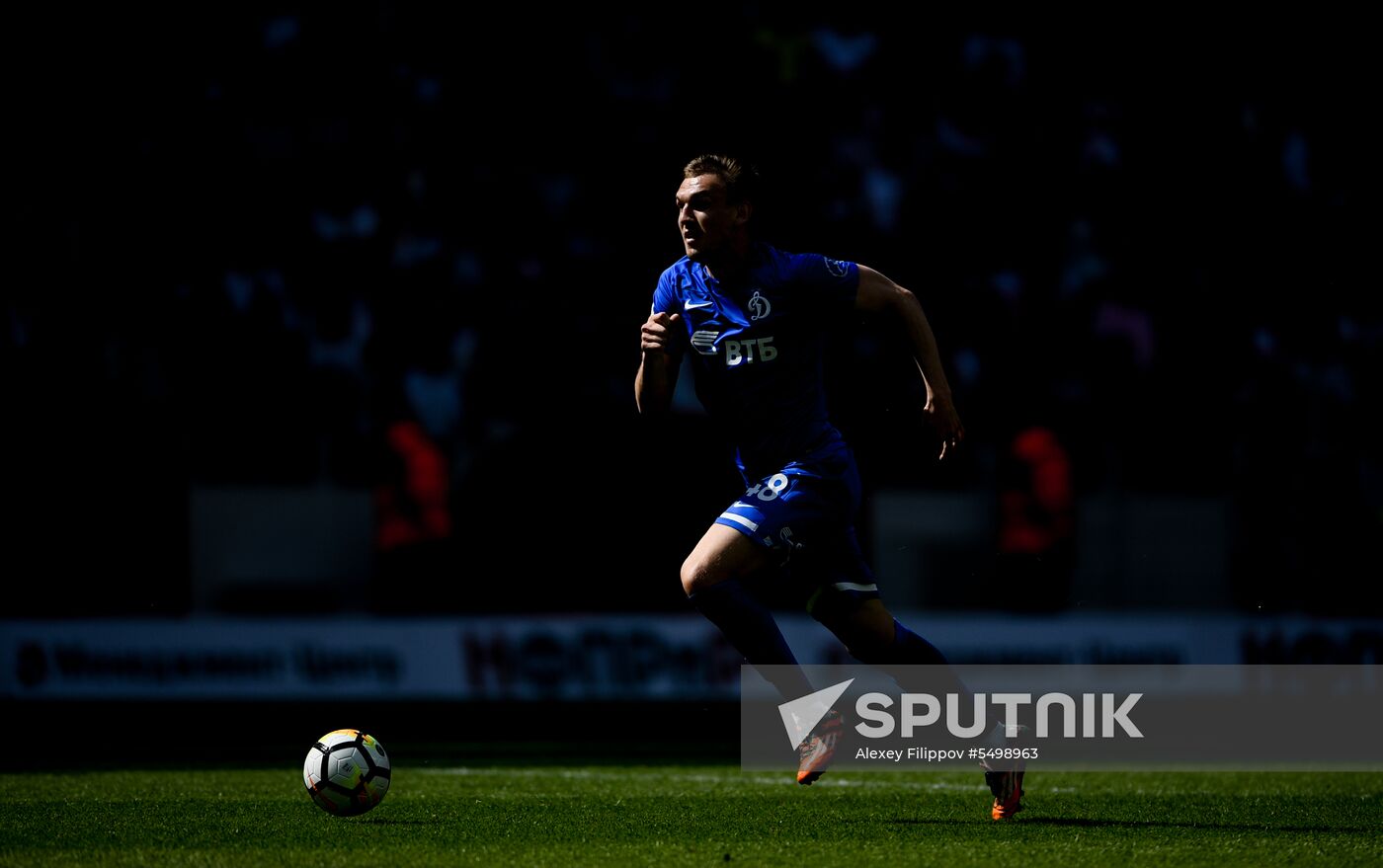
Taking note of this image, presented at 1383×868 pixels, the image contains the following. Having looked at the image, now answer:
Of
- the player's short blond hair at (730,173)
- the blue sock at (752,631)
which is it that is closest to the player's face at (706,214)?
the player's short blond hair at (730,173)

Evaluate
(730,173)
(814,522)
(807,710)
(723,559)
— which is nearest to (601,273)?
(730,173)

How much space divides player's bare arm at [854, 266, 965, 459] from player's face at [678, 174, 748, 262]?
46 centimetres

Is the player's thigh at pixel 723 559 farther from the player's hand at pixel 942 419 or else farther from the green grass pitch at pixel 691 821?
the green grass pitch at pixel 691 821

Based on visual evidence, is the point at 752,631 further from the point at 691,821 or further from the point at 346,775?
the point at 346,775

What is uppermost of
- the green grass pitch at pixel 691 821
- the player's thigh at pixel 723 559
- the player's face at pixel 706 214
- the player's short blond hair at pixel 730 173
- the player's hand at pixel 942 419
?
the player's short blond hair at pixel 730 173

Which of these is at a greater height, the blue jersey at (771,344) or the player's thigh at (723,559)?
the blue jersey at (771,344)

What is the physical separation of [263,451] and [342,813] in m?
7.69

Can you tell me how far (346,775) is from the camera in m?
5.31

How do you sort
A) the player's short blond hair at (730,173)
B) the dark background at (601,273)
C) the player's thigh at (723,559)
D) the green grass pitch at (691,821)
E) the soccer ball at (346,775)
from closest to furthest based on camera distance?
the green grass pitch at (691,821) < the player's thigh at (723,559) < the soccer ball at (346,775) < the player's short blond hair at (730,173) < the dark background at (601,273)

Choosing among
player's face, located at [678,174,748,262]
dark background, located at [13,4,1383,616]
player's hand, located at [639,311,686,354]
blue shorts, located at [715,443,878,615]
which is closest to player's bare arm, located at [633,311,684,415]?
player's hand, located at [639,311,686,354]

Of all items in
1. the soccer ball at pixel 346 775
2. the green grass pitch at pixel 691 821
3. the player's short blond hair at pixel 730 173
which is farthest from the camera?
the player's short blond hair at pixel 730 173

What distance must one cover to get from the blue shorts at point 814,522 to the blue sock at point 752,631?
19cm

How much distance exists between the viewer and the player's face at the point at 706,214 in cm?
538

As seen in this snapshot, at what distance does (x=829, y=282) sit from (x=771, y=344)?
0.27m
